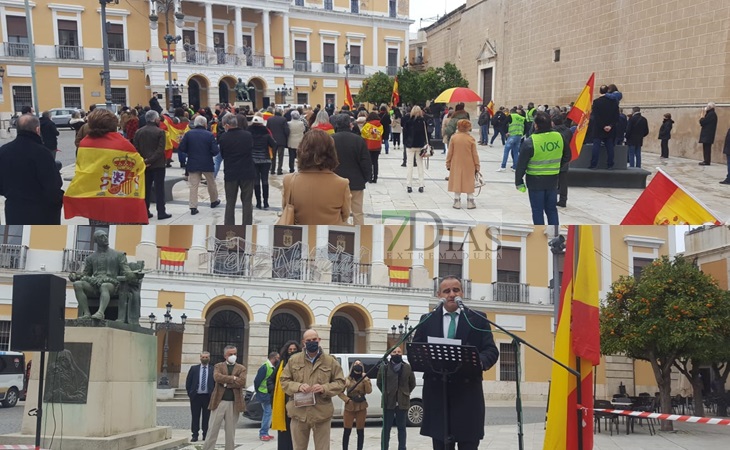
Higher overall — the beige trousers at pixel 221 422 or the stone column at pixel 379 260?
the stone column at pixel 379 260

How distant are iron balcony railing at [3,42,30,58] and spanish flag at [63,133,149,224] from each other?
44838 mm

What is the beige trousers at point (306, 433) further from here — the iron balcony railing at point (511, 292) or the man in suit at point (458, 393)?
the iron balcony railing at point (511, 292)

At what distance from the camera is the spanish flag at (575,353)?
6.32m

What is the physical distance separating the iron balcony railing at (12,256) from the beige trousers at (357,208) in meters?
3.13

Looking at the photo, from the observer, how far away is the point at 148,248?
29.0 feet

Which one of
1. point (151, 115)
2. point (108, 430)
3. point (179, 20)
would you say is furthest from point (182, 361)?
point (179, 20)

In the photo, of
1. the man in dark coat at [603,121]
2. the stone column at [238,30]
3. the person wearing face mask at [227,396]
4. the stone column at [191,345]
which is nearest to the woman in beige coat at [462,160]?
the man in dark coat at [603,121]

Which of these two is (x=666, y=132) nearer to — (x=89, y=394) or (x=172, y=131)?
(x=172, y=131)

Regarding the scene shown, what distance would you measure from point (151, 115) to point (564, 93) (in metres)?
21.6

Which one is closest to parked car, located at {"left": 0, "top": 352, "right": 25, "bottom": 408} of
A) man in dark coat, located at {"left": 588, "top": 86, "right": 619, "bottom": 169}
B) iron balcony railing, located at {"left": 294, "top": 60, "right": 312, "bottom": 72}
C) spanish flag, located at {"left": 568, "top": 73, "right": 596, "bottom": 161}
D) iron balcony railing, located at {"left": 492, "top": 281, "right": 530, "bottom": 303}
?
iron balcony railing, located at {"left": 492, "top": 281, "right": 530, "bottom": 303}

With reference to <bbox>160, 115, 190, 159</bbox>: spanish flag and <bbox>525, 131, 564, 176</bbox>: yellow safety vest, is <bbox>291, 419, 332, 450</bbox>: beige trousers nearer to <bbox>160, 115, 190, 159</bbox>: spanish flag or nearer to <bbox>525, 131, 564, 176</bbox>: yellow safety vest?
<bbox>525, 131, 564, 176</bbox>: yellow safety vest

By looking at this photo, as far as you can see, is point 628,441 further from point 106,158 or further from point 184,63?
point 184,63

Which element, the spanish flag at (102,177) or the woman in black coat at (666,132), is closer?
the spanish flag at (102,177)

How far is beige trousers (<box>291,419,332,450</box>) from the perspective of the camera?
6.39m
